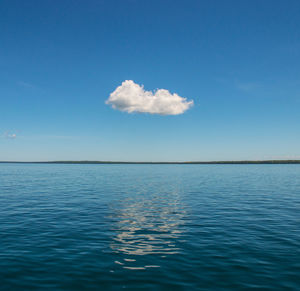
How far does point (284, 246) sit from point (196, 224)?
794cm

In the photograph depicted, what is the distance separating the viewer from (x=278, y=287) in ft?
37.1

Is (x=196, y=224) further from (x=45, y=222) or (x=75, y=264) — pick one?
(x=45, y=222)

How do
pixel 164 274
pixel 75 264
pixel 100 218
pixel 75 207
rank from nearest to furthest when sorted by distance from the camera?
pixel 164 274 → pixel 75 264 → pixel 100 218 → pixel 75 207

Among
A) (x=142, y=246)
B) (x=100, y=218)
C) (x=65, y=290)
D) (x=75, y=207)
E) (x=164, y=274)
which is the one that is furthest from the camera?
(x=75, y=207)

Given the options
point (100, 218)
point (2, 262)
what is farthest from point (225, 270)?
point (100, 218)

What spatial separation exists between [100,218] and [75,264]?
449 inches

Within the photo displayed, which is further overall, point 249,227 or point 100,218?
point 100,218

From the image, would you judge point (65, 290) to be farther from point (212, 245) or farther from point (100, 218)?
point (100, 218)

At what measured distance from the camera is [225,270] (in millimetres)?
12953

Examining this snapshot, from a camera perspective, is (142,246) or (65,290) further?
(142,246)

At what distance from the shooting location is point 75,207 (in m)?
30.9

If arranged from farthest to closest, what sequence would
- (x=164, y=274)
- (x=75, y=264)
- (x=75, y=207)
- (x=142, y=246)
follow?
(x=75, y=207) → (x=142, y=246) → (x=75, y=264) → (x=164, y=274)

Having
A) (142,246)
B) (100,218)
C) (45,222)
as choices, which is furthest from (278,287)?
(45,222)

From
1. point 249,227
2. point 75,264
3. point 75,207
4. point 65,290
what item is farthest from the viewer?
point 75,207
